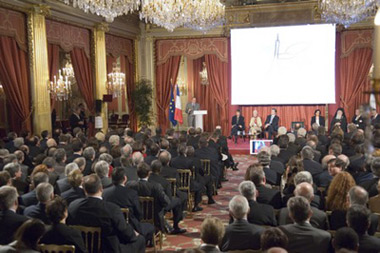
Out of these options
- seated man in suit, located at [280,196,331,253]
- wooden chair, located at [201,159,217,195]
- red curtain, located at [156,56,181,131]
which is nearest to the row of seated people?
wooden chair, located at [201,159,217,195]

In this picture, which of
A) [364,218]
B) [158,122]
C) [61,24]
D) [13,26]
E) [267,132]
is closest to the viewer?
[364,218]

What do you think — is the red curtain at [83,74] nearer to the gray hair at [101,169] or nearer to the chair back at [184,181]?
the chair back at [184,181]

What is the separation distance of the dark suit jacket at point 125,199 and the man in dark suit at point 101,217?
50 cm

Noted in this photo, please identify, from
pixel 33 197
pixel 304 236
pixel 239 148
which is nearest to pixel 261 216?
pixel 304 236

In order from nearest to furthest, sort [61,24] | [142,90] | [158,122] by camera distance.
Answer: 1. [61,24]
2. [142,90]
3. [158,122]

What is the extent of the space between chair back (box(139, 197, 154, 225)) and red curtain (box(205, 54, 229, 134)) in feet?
35.2

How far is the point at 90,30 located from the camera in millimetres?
12836

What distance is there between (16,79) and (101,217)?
277 inches

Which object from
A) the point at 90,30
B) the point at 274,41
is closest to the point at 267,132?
the point at 274,41

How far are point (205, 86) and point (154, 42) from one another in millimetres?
3324

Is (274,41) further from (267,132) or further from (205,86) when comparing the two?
(205,86)

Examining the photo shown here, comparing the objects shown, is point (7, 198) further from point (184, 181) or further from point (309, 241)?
point (184, 181)

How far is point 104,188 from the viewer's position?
4.96m

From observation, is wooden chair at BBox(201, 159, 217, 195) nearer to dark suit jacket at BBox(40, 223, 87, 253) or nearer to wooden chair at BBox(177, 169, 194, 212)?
wooden chair at BBox(177, 169, 194, 212)
